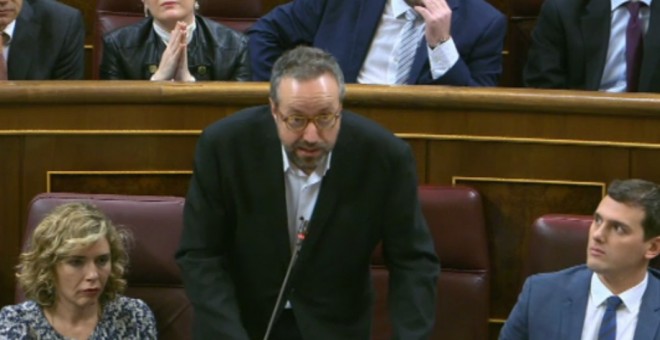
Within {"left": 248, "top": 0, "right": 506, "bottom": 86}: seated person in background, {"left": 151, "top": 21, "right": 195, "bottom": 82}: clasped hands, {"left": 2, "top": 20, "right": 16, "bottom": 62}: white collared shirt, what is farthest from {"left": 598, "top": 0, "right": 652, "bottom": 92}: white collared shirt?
{"left": 2, "top": 20, "right": 16, "bottom": 62}: white collared shirt

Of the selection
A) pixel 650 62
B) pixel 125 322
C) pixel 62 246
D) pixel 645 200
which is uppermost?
pixel 650 62

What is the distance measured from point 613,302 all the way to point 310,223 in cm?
46

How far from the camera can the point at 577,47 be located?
89.9 inches

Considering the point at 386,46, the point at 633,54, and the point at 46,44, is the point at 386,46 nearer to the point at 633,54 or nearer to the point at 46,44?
the point at 633,54

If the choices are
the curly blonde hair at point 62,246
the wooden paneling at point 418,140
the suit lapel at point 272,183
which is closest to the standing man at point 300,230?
the suit lapel at point 272,183

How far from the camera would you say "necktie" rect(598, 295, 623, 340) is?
1.76 m

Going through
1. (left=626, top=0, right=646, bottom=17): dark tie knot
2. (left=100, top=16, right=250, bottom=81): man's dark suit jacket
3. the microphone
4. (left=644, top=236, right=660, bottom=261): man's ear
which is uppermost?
(left=626, top=0, right=646, bottom=17): dark tie knot

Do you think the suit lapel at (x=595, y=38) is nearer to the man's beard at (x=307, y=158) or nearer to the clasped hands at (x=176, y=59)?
the clasped hands at (x=176, y=59)

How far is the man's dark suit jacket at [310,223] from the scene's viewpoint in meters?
1.52

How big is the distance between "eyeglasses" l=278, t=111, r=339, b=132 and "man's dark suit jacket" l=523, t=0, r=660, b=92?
37.6 inches

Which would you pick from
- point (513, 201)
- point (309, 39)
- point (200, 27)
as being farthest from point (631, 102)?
point (200, 27)

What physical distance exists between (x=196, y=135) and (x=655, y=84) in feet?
2.35

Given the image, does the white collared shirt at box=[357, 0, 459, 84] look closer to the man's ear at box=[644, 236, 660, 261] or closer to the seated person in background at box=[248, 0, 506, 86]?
the seated person in background at box=[248, 0, 506, 86]

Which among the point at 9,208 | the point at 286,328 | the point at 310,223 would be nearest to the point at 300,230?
the point at 310,223
